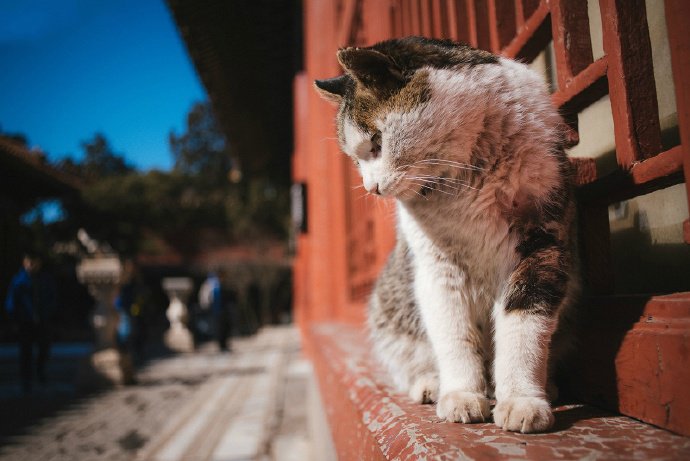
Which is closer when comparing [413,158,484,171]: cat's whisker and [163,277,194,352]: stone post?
[413,158,484,171]: cat's whisker

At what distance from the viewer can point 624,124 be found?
891 millimetres

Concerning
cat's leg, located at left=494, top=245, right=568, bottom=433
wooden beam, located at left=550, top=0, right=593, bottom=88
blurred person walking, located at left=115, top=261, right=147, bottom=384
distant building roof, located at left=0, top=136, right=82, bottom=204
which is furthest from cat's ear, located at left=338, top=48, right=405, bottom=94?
distant building roof, located at left=0, top=136, right=82, bottom=204

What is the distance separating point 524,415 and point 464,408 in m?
0.14

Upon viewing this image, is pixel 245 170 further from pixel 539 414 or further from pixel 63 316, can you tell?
pixel 539 414

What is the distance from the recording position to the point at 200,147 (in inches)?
1334

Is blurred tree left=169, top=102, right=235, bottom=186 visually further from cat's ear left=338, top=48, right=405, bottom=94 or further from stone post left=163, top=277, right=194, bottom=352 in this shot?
cat's ear left=338, top=48, right=405, bottom=94

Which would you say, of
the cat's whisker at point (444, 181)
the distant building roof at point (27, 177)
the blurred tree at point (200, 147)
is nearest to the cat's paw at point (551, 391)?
the cat's whisker at point (444, 181)

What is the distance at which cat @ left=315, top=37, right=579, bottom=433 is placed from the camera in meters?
0.94

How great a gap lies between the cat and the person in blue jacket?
20.6ft

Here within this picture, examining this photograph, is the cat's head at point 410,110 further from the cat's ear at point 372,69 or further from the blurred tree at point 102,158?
the blurred tree at point 102,158

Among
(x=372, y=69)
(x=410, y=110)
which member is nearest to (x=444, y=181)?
(x=410, y=110)

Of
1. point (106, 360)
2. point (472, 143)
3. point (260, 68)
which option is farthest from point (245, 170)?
point (472, 143)

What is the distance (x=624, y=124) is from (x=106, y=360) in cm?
657

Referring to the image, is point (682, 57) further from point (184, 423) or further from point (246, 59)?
point (246, 59)
